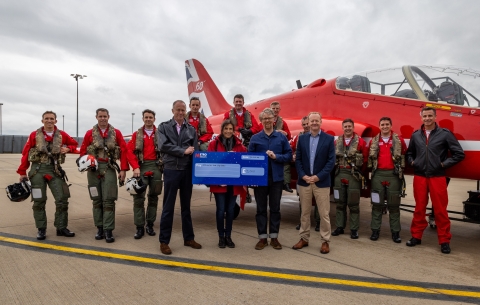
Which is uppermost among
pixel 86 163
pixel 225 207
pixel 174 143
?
pixel 174 143

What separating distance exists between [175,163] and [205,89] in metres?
8.57

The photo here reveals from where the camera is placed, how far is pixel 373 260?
4215mm

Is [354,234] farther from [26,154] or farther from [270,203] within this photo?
[26,154]

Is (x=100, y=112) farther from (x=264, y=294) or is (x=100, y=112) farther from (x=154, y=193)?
(x=264, y=294)

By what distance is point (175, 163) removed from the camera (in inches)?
173

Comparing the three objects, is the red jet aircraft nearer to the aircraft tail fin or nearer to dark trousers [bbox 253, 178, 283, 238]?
dark trousers [bbox 253, 178, 283, 238]

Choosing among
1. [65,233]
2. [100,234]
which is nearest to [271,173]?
[100,234]

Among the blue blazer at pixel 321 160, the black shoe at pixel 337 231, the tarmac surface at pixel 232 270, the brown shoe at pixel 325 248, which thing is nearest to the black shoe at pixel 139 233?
the tarmac surface at pixel 232 270

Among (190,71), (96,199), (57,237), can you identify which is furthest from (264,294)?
(190,71)

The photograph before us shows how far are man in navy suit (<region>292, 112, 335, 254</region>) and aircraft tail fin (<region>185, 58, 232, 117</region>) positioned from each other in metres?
8.04

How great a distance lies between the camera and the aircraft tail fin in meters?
12.4

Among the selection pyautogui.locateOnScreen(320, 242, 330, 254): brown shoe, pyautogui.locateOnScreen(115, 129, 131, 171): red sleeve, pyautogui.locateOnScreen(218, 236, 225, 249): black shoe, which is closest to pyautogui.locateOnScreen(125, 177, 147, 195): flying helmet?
pyautogui.locateOnScreen(115, 129, 131, 171): red sleeve

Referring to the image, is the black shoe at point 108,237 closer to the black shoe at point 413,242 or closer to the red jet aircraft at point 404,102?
the red jet aircraft at point 404,102

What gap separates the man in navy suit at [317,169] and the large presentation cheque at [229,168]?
1.75ft
